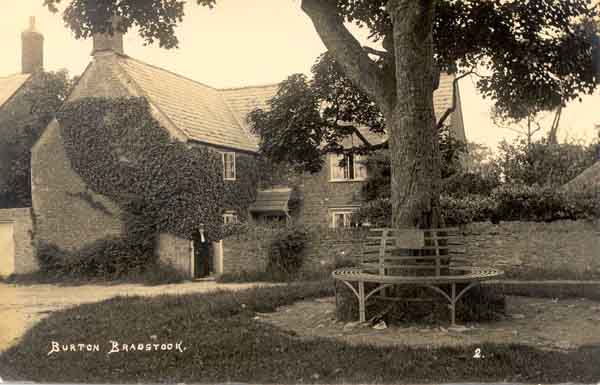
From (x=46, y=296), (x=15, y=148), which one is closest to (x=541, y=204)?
(x=46, y=296)

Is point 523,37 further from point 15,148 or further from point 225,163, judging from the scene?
point 15,148

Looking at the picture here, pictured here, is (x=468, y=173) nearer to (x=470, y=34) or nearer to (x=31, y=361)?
(x=470, y=34)

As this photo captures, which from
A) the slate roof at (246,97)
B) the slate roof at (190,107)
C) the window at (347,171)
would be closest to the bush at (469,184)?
the window at (347,171)

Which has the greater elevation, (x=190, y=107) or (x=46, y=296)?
(x=190, y=107)

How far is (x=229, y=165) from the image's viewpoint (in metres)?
27.0

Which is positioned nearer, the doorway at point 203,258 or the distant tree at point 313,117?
the distant tree at point 313,117

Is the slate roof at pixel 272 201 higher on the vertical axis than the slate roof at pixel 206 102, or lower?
lower

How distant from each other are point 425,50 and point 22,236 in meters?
21.0

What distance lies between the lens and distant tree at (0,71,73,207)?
27.5 meters

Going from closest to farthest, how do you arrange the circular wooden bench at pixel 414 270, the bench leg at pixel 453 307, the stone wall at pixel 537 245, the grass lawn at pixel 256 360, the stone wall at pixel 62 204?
the grass lawn at pixel 256 360 → the circular wooden bench at pixel 414 270 → the bench leg at pixel 453 307 → the stone wall at pixel 537 245 → the stone wall at pixel 62 204

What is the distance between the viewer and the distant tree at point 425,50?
10508mm

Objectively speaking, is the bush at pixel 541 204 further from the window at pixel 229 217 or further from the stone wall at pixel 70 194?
the stone wall at pixel 70 194

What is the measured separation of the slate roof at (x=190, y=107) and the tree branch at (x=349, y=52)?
13.3m

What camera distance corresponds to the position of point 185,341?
29.7ft
